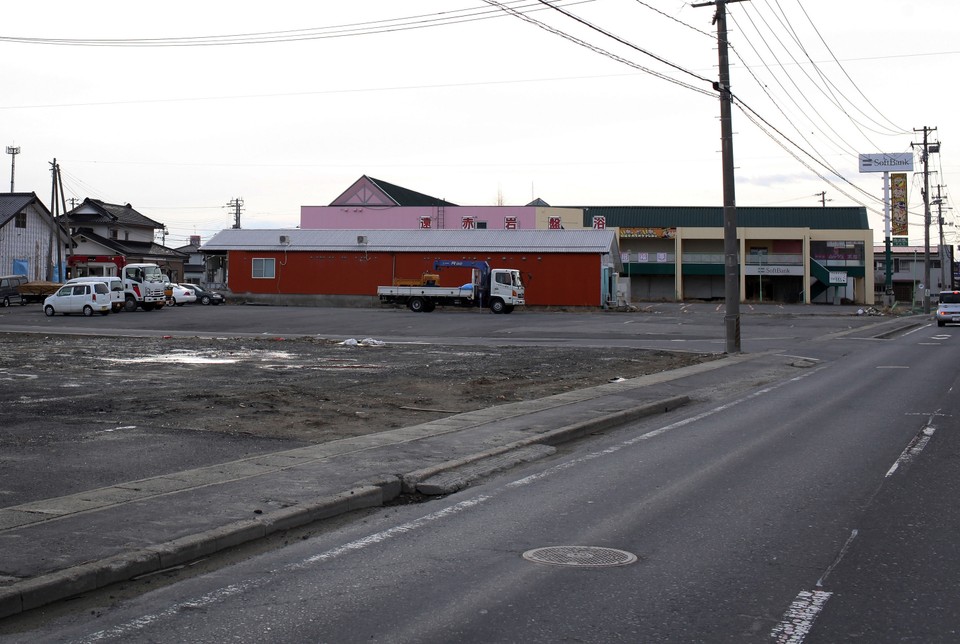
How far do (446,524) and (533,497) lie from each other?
1283mm

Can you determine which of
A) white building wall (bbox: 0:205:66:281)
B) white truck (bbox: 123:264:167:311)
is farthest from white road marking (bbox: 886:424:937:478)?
white building wall (bbox: 0:205:66:281)

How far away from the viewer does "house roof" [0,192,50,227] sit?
67188 millimetres

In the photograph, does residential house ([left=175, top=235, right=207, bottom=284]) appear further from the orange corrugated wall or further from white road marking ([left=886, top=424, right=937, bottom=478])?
white road marking ([left=886, top=424, right=937, bottom=478])

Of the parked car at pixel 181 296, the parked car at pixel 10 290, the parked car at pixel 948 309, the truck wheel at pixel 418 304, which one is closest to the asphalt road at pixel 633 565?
the parked car at pixel 948 309

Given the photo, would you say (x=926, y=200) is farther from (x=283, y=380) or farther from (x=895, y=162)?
(x=283, y=380)

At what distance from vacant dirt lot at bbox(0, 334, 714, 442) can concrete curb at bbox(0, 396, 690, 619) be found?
2962mm

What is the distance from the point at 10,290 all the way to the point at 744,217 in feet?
212

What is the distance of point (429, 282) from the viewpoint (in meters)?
55.2

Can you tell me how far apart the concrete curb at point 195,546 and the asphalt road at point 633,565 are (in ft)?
1.02

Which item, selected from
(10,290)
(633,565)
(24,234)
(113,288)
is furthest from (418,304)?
(633,565)

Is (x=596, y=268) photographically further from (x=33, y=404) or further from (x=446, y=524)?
(x=446, y=524)

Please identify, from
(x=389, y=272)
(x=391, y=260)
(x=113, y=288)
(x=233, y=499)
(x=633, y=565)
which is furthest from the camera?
(x=391, y=260)

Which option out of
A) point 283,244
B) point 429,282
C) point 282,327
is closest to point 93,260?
point 283,244

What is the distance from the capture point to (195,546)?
269 inches
